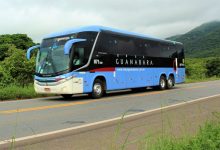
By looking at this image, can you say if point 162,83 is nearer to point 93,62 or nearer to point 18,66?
point 93,62

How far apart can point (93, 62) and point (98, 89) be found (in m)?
1.32

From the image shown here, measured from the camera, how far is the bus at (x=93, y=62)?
1602 centimetres

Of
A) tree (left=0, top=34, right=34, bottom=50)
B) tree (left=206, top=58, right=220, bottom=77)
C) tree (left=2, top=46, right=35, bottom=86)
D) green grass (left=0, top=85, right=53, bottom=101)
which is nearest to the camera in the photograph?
green grass (left=0, top=85, right=53, bottom=101)

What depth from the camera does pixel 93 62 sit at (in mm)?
16969

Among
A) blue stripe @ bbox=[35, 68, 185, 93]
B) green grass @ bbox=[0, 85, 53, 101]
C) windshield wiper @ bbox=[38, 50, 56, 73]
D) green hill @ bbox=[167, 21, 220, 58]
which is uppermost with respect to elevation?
green hill @ bbox=[167, 21, 220, 58]

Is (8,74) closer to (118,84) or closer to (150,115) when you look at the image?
(118,84)

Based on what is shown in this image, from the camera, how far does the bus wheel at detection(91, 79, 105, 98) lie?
17188 mm

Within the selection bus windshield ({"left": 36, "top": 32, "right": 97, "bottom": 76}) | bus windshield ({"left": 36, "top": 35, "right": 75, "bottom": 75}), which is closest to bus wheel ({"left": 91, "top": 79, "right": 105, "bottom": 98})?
bus windshield ({"left": 36, "top": 32, "right": 97, "bottom": 76})

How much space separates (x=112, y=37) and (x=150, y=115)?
8.27 m

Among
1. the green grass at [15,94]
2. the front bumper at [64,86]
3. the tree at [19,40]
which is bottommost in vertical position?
the green grass at [15,94]

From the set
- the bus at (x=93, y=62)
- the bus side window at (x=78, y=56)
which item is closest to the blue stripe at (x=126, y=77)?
the bus at (x=93, y=62)

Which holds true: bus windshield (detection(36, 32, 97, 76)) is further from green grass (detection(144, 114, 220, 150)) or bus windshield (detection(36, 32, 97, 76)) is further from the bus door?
green grass (detection(144, 114, 220, 150))

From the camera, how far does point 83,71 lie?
1647cm

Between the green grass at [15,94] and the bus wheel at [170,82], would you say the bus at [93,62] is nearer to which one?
the green grass at [15,94]
